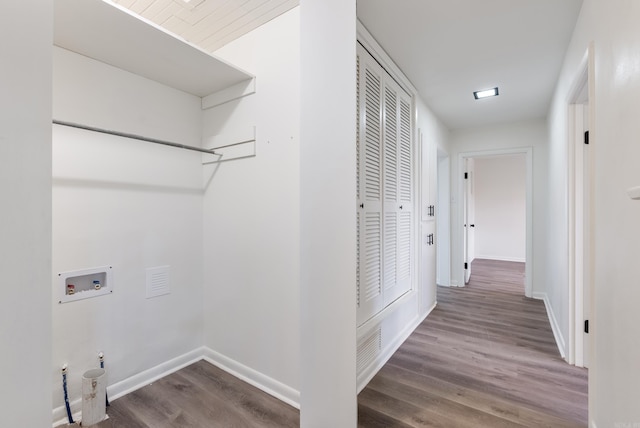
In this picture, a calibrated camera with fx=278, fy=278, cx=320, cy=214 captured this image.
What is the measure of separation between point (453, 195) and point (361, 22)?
3212 mm

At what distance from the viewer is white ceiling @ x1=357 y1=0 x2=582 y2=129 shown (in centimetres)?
178

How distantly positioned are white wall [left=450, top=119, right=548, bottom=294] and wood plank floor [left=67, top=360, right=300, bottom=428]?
362cm

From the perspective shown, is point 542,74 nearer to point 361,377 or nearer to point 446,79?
point 446,79

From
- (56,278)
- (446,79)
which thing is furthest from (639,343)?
(56,278)

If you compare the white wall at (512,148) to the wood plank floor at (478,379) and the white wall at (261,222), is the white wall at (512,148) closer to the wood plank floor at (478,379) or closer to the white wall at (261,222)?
the wood plank floor at (478,379)

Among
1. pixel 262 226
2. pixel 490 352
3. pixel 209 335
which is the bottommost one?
pixel 490 352

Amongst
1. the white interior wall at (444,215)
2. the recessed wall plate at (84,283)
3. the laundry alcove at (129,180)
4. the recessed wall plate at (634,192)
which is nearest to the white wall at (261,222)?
the laundry alcove at (129,180)

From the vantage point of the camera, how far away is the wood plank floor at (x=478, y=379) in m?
1.67

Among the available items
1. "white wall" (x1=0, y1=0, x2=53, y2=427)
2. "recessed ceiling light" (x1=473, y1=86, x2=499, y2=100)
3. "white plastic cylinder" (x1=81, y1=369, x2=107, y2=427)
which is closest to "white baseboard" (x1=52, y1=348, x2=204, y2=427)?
"white plastic cylinder" (x1=81, y1=369, x2=107, y2=427)

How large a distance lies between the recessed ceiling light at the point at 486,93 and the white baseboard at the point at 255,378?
3.33 meters

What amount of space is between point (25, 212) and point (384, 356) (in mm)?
2363

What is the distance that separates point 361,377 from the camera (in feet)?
6.48

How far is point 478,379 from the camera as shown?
2.04m

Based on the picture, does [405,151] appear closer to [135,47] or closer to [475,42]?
[475,42]
